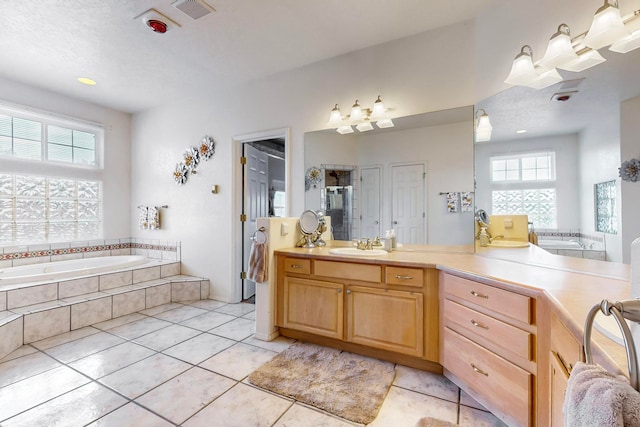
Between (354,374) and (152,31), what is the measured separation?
3.13 meters

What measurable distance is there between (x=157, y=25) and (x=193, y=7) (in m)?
0.43

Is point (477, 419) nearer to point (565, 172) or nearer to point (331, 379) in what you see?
point (331, 379)

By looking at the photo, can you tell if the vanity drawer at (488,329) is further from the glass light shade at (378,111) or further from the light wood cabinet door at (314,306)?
the glass light shade at (378,111)

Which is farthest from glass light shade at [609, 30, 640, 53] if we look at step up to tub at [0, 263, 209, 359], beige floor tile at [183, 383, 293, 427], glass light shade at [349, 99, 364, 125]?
step up to tub at [0, 263, 209, 359]

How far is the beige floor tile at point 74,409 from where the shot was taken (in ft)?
4.83

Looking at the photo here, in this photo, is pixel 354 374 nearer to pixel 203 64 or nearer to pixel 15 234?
pixel 203 64

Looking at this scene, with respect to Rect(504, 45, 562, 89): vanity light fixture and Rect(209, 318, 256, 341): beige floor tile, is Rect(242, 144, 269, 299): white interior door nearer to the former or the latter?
Rect(209, 318, 256, 341): beige floor tile

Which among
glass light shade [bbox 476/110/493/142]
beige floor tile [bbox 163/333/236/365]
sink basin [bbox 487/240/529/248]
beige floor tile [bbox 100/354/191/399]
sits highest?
glass light shade [bbox 476/110/493/142]

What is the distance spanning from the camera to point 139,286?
130 inches

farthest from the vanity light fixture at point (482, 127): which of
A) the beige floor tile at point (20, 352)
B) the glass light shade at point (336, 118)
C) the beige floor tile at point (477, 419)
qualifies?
the beige floor tile at point (20, 352)

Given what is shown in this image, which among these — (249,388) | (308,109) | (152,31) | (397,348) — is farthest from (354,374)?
(152,31)

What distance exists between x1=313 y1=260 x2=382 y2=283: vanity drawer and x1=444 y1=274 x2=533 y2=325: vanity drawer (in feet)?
1.57

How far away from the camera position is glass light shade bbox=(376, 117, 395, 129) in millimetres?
2564

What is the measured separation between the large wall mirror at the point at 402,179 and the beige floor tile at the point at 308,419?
1.46 metres
